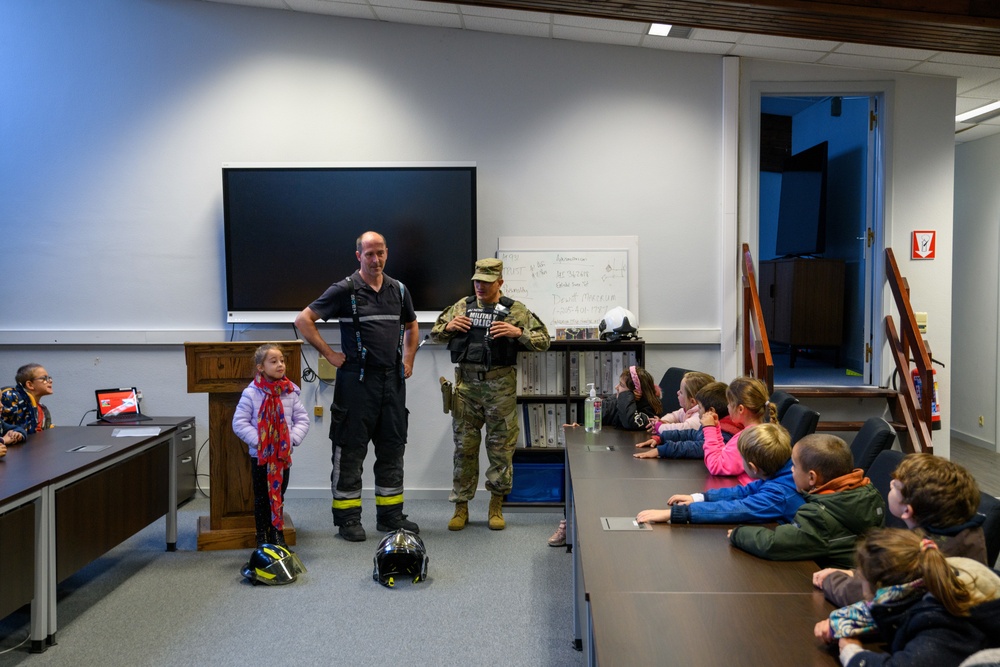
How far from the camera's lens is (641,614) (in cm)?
195

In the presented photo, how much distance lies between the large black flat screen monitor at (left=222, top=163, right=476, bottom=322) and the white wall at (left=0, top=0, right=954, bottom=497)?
18 centimetres

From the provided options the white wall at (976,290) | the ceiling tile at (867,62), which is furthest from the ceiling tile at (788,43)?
the white wall at (976,290)

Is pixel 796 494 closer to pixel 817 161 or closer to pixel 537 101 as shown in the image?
pixel 537 101

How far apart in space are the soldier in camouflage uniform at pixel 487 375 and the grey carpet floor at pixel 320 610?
39 centimetres

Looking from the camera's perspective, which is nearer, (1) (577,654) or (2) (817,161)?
(1) (577,654)

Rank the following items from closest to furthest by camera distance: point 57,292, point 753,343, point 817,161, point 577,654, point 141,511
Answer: point 577,654 < point 141,511 < point 753,343 < point 57,292 < point 817,161

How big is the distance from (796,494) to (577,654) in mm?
1138

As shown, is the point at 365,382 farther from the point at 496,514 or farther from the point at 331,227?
the point at 331,227

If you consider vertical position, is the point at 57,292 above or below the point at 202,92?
below

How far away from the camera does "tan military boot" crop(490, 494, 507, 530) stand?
16.9 feet

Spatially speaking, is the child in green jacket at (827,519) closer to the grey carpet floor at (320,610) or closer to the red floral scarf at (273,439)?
the grey carpet floor at (320,610)

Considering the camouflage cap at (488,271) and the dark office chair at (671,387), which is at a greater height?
the camouflage cap at (488,271)

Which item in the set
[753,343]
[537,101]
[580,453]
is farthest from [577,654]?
[537,101]

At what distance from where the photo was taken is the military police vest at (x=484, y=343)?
5.09m
